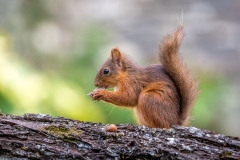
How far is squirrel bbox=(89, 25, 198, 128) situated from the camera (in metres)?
2.54

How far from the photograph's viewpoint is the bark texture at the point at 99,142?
189 centimetres

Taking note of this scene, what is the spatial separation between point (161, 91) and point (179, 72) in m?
0.15

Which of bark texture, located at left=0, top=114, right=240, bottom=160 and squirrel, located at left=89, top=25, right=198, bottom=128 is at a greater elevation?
squirrel, located at left=89, top=25, right=198, bottom=128

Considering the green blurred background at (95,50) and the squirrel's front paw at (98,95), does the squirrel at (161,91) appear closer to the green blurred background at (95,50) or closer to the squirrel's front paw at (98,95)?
the squirrel's front paw at (98,95)

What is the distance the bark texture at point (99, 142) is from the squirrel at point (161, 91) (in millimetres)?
472

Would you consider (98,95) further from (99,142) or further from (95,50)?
(95,50)

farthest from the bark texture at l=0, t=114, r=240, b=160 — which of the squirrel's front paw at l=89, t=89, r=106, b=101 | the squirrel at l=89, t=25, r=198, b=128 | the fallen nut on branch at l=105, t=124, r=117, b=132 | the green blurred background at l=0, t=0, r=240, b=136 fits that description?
the green blurred background at l=0, t=0, r=240, b=136

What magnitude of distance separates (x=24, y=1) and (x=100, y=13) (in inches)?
61.0

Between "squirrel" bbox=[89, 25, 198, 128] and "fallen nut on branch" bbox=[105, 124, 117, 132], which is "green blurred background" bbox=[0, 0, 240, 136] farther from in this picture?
"fallen nut on branch" bbox=[105, 124, 117, 132]

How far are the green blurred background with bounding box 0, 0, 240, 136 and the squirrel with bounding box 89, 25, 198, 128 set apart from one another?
20cm

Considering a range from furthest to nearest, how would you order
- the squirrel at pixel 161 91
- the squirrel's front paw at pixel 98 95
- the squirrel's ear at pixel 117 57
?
1. the squirrel's ear at pixel 117 57
2. the squirrel's front paw at pixel 98 95
3. the squirrel at pixel 161 91

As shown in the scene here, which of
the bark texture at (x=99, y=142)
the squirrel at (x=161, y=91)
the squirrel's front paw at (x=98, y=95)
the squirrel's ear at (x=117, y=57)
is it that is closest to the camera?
the bark texture at (x=99, y=142)

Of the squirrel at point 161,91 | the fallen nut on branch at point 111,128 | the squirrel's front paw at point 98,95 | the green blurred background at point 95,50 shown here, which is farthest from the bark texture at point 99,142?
the green blurred background at point 95,50

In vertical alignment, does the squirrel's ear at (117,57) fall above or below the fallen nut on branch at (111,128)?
above
